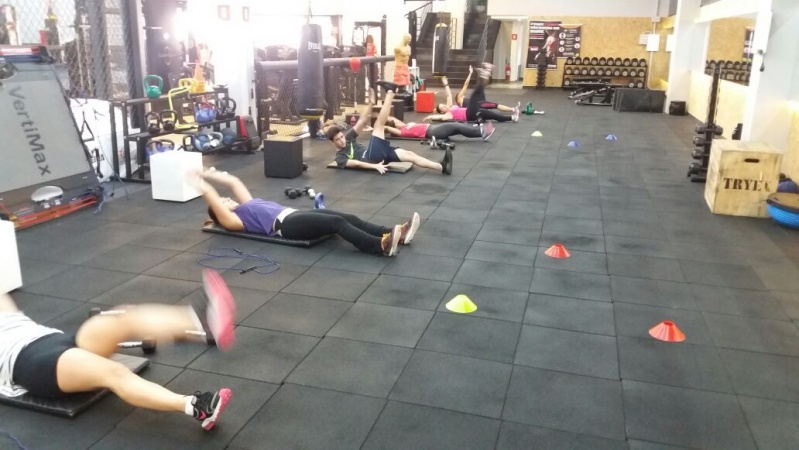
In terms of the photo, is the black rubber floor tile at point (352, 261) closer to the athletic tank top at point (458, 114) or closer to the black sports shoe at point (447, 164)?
the black sports shoe at point (447, 164)

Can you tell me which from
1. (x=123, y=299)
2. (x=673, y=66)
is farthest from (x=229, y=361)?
(x=673, y=66)

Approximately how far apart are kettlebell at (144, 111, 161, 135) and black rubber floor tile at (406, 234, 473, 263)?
3.51 meters

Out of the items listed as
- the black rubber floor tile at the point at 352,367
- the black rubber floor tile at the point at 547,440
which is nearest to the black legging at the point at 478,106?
the black rubber floor tile at the point at 352,367

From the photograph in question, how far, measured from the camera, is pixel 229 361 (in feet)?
10.3

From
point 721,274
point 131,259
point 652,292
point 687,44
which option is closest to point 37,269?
point 131,259

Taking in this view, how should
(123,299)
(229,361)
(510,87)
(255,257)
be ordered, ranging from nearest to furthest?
(229,361)
(123,299)
(255,257)
(510,87)

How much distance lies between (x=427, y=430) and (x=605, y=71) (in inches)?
681

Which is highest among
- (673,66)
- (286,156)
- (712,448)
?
(673,66)

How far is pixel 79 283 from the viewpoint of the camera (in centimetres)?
409

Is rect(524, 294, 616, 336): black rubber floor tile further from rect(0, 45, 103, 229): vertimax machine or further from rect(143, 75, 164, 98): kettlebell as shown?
rect(143, 75, 164, 98): kettlebell

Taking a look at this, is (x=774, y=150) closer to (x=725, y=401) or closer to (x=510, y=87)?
(x=725, y=401)

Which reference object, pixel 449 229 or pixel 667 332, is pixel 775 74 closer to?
pixel 449 229

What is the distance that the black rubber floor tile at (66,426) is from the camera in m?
2.51

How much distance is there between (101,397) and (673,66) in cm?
1371
